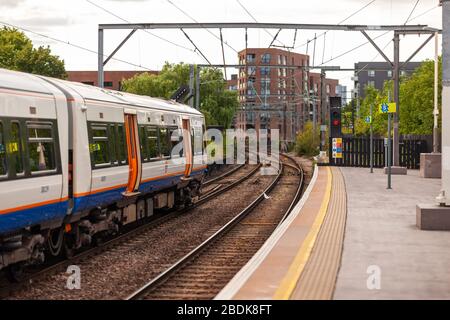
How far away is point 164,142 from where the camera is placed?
781 inches

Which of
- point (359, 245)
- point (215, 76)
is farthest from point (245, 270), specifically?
point (215, 76)

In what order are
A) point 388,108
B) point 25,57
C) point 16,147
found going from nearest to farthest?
point 16,147, point 388,108, point 25,57

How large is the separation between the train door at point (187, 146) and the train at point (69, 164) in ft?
7.72

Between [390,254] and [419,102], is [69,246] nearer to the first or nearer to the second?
[390,254]

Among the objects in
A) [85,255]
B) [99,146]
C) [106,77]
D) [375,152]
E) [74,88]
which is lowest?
[85,255]

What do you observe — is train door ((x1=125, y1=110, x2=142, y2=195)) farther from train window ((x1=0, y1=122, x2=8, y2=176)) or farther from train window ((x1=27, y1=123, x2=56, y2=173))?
train window ((x1=0, y1=122, x2=8, y2=176))

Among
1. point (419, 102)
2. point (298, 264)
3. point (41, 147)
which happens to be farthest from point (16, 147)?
point (419, 102)

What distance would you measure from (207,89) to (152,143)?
4661 centimetres

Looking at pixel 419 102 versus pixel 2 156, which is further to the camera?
pixel 419 102

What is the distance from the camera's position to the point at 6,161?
10.3m

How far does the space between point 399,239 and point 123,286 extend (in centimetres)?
554

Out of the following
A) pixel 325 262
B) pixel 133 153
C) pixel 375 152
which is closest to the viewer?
pixel 325 262

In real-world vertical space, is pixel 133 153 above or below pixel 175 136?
below

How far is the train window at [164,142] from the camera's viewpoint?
19.5 m
